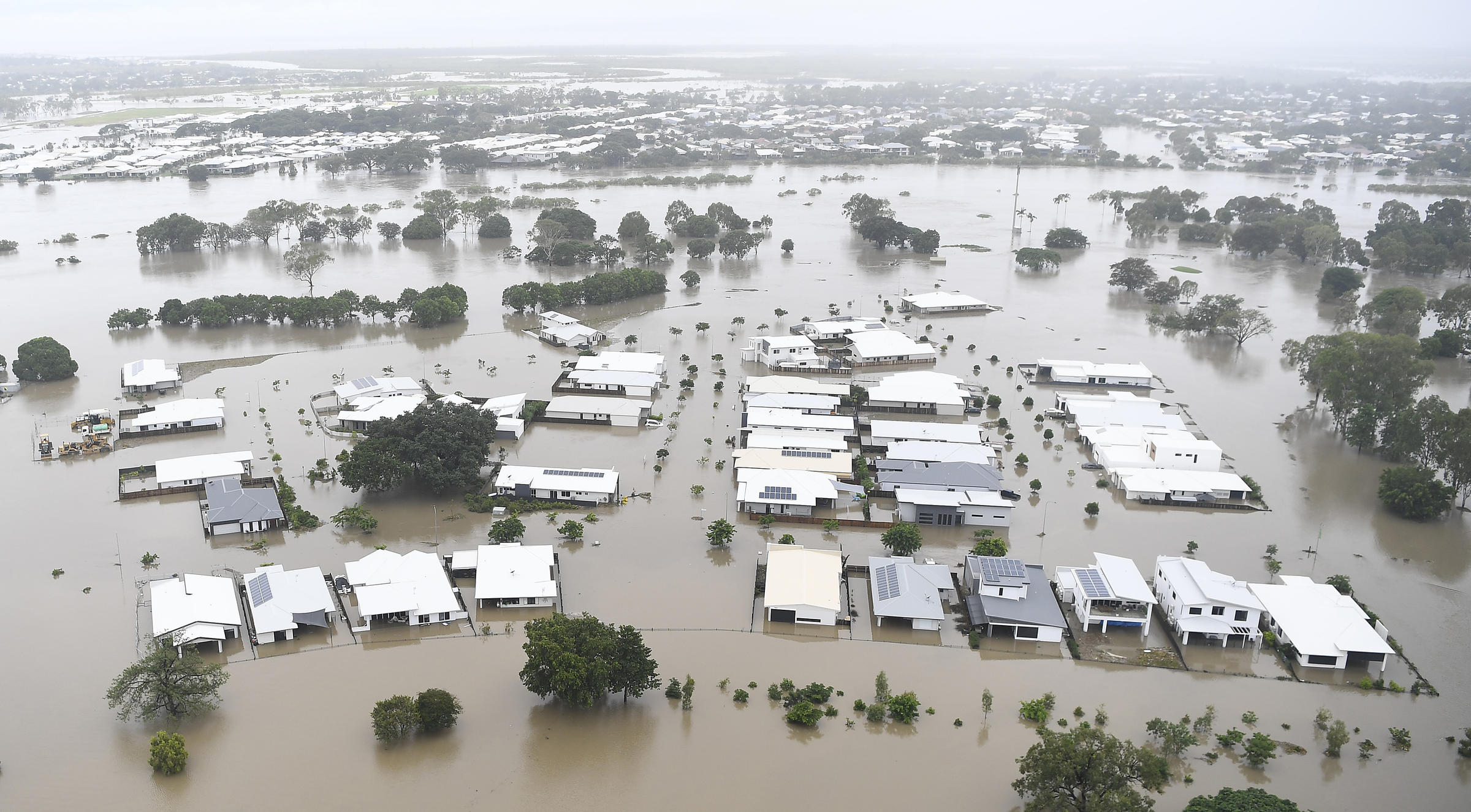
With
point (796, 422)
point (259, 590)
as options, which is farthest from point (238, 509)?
point (796, 422)

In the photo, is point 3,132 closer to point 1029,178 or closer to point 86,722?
point 1029,178

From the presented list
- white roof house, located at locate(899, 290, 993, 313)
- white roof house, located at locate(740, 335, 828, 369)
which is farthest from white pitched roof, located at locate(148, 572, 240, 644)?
white roof house, located at locate(899, 290, 993, 313)

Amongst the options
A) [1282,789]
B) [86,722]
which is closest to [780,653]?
[1282,789]

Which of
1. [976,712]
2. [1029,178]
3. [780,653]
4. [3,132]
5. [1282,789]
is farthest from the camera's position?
[3,132]

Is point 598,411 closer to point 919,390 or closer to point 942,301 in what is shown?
point 919,390

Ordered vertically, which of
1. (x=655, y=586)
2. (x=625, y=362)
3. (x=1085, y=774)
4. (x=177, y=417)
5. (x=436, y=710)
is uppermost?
(x=625, y=362)

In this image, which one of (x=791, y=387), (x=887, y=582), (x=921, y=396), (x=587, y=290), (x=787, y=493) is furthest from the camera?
(x=587, y=290)

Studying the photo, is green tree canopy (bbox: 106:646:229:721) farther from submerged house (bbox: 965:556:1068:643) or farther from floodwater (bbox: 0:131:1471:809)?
submerged house (bbox: 965:556:1068:643)
